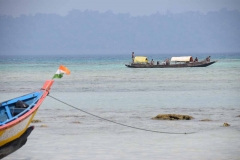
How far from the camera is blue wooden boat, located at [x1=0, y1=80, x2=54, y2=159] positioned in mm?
12883


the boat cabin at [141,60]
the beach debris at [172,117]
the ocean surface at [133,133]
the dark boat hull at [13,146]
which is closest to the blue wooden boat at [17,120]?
the dark boat hull at [13,146]

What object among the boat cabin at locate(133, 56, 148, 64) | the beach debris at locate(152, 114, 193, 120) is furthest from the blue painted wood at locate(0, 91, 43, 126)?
the boat cabin at locate(133, 56, 148, 64)

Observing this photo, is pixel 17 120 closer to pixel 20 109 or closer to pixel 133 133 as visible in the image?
pixel 20 109

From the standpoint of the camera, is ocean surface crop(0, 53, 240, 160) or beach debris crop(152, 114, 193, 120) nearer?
ocean surface crop(0, 53, 240, 160)

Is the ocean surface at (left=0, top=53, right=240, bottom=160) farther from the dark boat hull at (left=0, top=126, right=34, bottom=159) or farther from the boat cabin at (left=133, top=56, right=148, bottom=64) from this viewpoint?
the boat cabin at (left=133, top=56, right=148, bottom=64)

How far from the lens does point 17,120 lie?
1309cm

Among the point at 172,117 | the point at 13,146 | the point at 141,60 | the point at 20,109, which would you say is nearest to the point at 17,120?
the point at 13,146

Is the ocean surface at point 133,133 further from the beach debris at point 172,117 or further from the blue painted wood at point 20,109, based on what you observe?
the blue painted wood at point 20,109

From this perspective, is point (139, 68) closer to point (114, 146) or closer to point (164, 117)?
point (164, 117)

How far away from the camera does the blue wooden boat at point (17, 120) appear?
12.9 m

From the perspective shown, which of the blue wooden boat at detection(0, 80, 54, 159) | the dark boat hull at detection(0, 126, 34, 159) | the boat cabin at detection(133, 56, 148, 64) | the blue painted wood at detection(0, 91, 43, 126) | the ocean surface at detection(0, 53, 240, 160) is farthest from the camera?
the boat cabin at detection(133, 56, 148, 64)

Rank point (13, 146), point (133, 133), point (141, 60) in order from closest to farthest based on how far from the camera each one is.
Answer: point (13, 146)
point (133, 133)
point (141, 60)

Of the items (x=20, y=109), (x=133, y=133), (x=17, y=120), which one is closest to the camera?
(x=17, y=120)

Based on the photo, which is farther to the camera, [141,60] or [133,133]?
[141,60]
